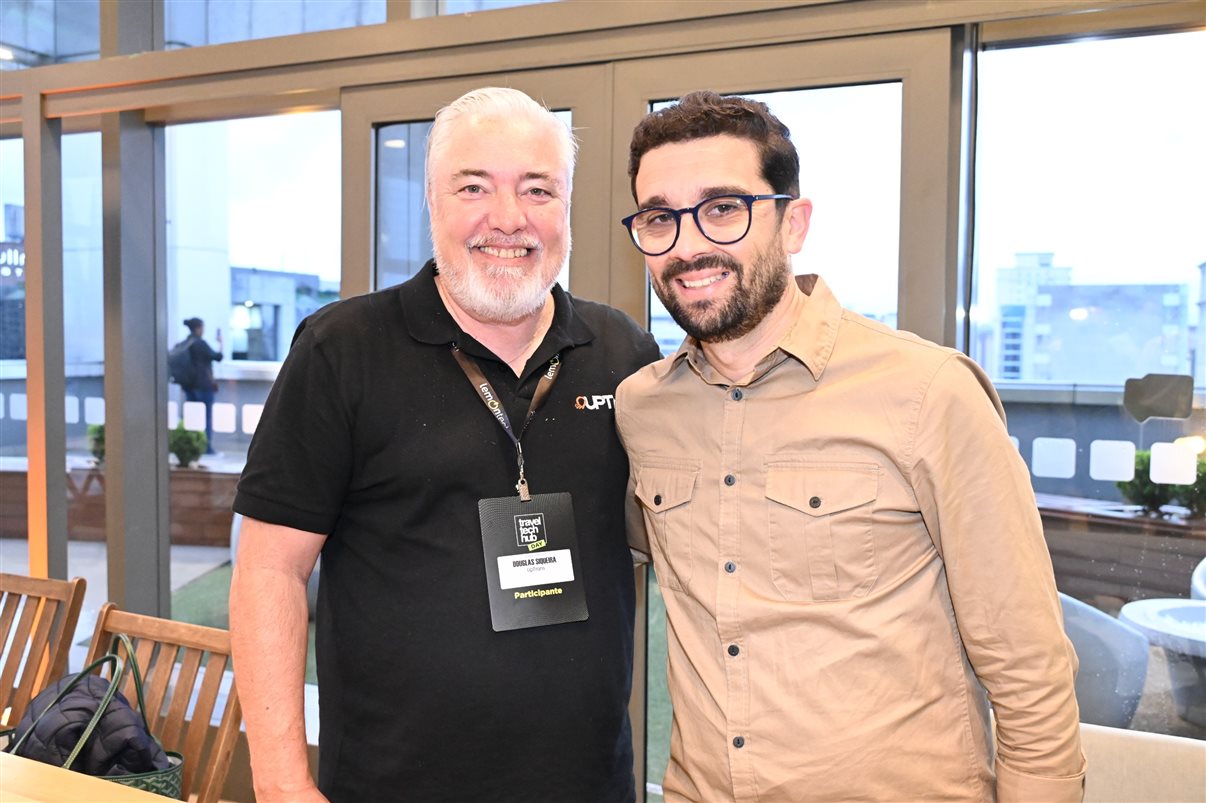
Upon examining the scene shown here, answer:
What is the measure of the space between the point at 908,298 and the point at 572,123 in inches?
41.6

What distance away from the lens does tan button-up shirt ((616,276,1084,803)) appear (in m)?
1.38

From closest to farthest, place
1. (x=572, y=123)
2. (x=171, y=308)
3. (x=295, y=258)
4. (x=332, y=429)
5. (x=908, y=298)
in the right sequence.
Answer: (x=332, y=429) → (x=908, y=298) → (x=572, y=123) → (x=295, y=258) → (x=171, y=308)

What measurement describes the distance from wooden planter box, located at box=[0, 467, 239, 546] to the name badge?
8.01ft

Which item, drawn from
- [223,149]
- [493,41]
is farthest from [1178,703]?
[223,149]

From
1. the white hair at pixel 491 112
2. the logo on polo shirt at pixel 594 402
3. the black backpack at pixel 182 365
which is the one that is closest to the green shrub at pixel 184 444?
the black backpack at pixel 182 365

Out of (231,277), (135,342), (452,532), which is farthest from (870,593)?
(135,342)

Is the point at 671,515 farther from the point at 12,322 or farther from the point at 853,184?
the point at 12,322

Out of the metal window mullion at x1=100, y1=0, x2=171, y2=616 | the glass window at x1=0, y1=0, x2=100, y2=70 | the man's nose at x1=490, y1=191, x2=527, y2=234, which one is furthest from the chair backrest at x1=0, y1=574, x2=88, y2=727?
the glass window at x1=0, y1=0, x2=100, y2=70

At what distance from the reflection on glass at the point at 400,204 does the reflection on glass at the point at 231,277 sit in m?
0.62

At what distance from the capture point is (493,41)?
8.91 ft

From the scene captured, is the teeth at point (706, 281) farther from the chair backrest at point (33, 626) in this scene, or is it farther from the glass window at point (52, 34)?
the glass window at point (52, 34)

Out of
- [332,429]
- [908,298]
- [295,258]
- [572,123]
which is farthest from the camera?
[295,258]

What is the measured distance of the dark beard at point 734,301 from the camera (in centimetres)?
151

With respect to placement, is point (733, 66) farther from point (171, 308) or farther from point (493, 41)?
point (171, 308)
